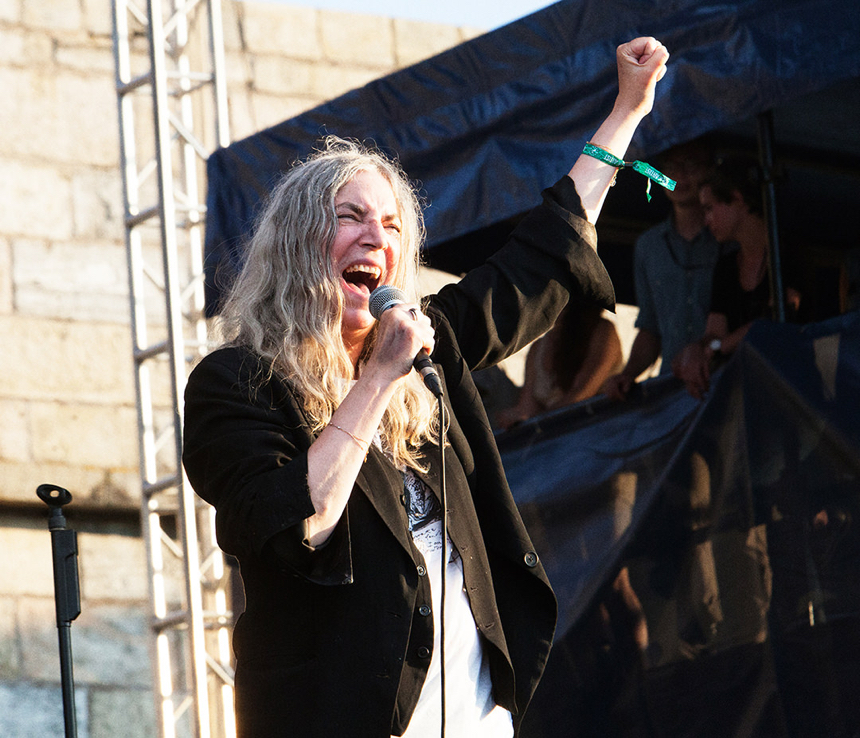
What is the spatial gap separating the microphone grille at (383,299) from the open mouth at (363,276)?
5.4 inches

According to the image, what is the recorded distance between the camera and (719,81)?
365 cm

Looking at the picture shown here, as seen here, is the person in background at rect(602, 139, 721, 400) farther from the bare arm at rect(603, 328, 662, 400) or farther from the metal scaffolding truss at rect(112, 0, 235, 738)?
the metal scaffolding truss at rect(112, 0, 235, 738)

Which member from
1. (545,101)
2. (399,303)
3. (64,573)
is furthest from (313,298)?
(545,101)

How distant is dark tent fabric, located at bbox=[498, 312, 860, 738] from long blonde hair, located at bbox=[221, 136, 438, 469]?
1454 mm

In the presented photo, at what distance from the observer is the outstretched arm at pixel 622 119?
8.21 feet

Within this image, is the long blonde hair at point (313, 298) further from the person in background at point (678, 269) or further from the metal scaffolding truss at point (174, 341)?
the metal scaffolding truss at point (174, 341)

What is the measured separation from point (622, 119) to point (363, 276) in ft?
1.89

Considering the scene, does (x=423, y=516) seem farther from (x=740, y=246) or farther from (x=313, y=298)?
(x=740, y=246)

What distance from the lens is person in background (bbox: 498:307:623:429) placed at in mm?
4961

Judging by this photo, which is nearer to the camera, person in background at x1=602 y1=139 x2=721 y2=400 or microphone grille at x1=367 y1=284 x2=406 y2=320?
microphone grille at x1=367 y1=284 x2=406 y2=320

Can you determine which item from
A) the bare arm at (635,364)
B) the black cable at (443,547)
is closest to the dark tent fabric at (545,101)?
the bare arm at (635,364)

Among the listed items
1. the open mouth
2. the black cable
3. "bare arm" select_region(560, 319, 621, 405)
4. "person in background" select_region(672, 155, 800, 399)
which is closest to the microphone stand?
the open mouth

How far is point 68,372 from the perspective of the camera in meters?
7.04

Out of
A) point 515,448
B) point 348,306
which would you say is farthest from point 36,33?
point 348,306
